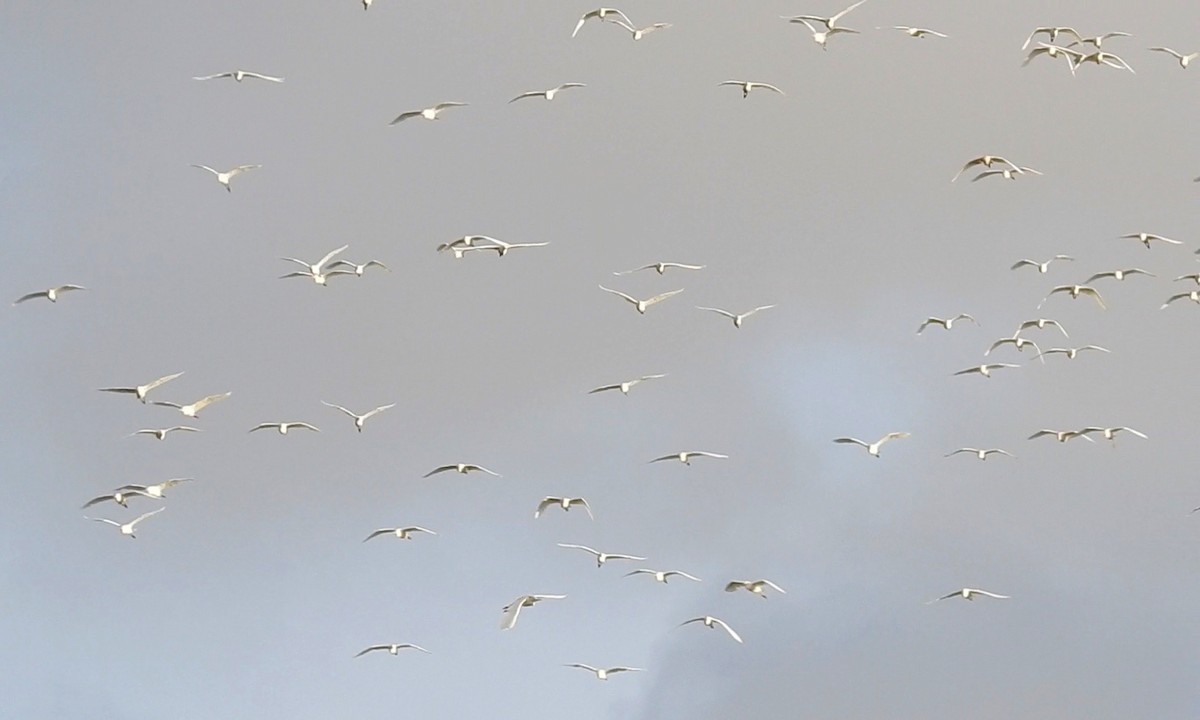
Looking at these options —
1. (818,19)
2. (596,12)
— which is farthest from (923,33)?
(596,12)

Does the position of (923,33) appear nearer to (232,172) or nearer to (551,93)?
(551,93)

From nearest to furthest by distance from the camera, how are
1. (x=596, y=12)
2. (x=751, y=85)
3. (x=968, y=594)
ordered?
(x=596, y=12) < (x=751, y=85) < (x=968, y=594)

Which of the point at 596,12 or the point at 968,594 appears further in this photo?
the point at 968,594

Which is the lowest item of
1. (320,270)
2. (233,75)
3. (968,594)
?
(968,594)

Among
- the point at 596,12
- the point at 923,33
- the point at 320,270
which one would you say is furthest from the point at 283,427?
the point at 923,33

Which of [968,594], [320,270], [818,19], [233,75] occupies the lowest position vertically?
Answer: [968,594]

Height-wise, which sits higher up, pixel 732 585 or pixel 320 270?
pixel 320 270

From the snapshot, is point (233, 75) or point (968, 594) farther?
point (968, 594)

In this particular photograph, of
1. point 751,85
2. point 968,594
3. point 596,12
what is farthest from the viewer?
point 968,594

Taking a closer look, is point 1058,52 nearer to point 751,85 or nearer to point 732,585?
point 751,85
